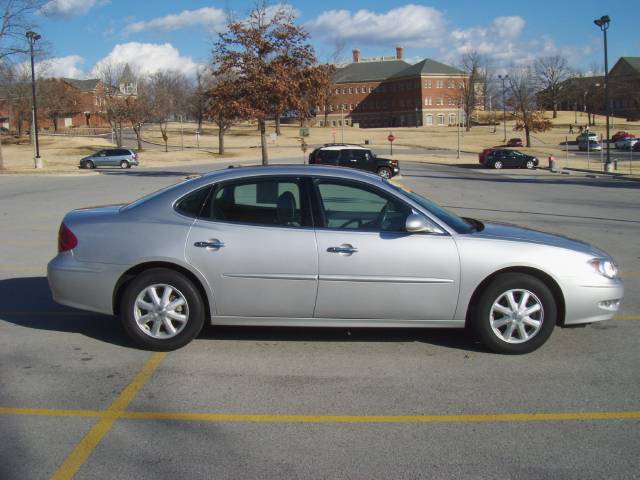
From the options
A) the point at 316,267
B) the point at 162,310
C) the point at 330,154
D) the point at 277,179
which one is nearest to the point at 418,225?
the point at 316,267

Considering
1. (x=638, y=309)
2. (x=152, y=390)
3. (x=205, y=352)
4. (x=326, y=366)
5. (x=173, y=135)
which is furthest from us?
(x=173, y=135)

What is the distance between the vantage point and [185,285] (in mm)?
5250

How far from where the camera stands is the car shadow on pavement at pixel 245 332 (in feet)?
18.9

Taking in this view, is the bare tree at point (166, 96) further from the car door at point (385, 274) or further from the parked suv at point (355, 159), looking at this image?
the car door at point (385, 274)

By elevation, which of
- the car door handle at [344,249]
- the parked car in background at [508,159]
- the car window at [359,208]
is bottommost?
the car door handle at [344,249]

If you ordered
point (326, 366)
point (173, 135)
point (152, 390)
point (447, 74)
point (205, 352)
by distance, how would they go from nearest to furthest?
point (152, 390) < point (326, 366) < point (205, 352) < point (173, 135) < point (447, 74)

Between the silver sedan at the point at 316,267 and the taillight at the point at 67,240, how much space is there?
0.6 inches

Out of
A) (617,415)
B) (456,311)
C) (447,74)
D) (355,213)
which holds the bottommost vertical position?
(617,415)

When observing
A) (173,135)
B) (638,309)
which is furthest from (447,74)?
(638,309)

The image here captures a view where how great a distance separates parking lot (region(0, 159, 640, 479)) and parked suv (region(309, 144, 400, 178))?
85.4 feet

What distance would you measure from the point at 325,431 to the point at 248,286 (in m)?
1.64

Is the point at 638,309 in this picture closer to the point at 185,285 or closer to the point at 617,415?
the point at 617,415

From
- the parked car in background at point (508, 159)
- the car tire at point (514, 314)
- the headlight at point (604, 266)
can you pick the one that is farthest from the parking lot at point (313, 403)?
the parked car in background at point (508, 159)

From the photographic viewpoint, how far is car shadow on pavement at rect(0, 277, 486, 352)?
5.75 meters
